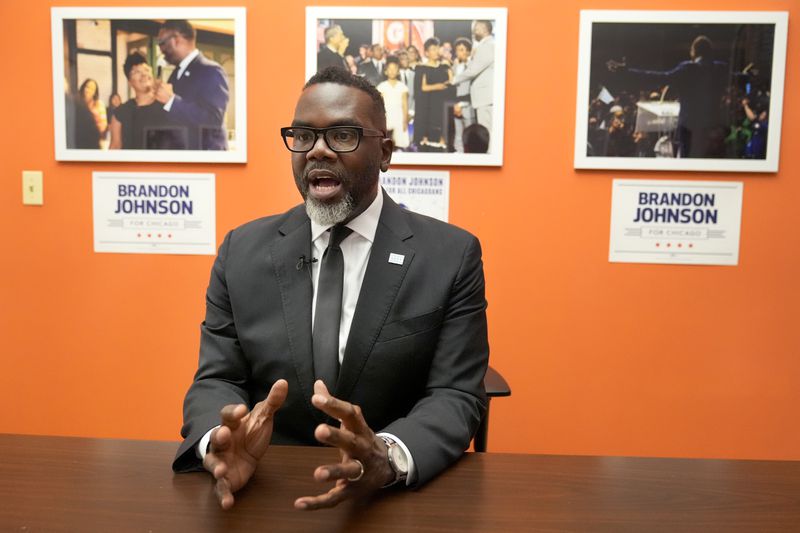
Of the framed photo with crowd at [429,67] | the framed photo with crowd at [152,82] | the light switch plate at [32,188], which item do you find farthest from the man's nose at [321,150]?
the light switch plate at [32,188]

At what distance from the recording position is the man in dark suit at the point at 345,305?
4.69 feet

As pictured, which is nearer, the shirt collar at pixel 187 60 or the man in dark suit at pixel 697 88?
the man in dark suit at pixel 697 88

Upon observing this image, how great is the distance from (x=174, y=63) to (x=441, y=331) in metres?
1.81

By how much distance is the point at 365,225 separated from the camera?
154 centimetres

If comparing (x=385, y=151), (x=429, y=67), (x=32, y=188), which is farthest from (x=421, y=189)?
(x=32, y=188)

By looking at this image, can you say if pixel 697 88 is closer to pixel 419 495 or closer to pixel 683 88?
pixel 683 88

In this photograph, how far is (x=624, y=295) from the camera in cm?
256

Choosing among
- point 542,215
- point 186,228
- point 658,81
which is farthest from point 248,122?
point 658,81

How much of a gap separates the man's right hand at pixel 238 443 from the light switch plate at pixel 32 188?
84.6 inches

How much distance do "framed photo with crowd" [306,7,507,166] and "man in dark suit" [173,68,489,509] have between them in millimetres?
950

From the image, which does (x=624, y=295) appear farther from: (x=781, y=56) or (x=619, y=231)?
(x=781, y=56)

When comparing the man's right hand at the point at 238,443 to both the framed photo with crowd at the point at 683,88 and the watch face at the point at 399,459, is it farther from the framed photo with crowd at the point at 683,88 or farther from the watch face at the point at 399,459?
the framed photo with crowd at the point at 683,88

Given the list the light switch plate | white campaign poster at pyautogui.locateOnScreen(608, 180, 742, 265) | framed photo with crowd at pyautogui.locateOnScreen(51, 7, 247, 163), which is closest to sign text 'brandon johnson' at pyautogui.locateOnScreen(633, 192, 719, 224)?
white campaign poster at pyautogui.locateOnScreen(608, 180, 742, 265)

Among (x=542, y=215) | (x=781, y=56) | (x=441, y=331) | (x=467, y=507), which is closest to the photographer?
(x=467, y=507)
